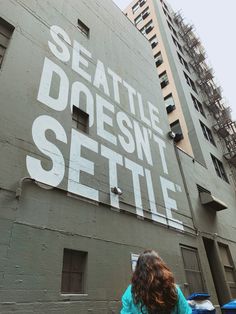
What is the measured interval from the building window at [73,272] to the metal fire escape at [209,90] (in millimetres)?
17541

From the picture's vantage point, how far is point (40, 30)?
27.0ft

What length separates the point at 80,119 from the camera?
8055 millimetres

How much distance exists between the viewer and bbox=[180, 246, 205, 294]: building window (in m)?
8.79

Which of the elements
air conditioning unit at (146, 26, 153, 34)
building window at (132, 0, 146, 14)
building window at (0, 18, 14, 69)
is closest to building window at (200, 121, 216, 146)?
air conditioning unit at (146, 26, 153, 34)

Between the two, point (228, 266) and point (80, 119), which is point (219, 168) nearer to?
point (228, 266)

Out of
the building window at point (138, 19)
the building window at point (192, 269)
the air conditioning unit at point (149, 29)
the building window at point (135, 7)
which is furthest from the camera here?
the building window at point (135, 7)

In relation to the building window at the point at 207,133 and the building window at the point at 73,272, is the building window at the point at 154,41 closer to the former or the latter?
the building window at the point at 207,133

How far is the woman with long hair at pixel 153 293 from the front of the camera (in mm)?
Result: 2150

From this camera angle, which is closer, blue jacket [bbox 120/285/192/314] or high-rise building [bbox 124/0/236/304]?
blue jacket [bbox 120/285/192/314]

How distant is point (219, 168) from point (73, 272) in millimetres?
15643

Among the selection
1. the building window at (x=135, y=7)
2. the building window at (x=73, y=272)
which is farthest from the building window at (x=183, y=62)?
the building window at (x=73, y=272)

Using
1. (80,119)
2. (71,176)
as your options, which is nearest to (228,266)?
(71,176)

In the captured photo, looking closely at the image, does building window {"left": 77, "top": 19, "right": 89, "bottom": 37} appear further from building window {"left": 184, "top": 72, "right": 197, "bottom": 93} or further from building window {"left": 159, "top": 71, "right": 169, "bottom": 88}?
building window {"left": 184, "top": 72, "right": 197, "bottom": 93}

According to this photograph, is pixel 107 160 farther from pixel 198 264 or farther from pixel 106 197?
pixel 198 264
